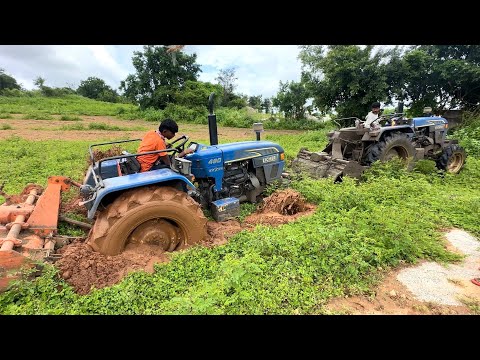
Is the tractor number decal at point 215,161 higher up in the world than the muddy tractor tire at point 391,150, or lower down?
higher up

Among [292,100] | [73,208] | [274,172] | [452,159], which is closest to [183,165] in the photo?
[274,172]

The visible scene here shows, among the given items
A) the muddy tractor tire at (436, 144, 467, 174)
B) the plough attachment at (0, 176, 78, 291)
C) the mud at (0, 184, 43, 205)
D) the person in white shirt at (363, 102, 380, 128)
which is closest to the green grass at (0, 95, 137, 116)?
the mud at (0, 184, 43, 205)

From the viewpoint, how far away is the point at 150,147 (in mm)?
3771

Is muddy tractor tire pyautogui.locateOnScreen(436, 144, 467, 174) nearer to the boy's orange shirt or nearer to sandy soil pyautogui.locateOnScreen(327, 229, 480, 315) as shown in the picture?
sandy soil pyautogui.locateOnScreen(327, 229, 480, 315)

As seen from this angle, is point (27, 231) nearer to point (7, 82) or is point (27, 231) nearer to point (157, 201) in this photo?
point (157, 201)

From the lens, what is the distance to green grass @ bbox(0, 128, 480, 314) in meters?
2.48

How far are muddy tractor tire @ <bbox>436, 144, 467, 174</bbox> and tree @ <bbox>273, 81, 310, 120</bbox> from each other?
42.9 ft

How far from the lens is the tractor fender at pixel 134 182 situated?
3.08 metres

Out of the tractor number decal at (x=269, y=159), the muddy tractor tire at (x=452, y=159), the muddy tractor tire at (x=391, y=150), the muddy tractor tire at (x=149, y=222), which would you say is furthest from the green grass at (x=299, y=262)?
the muddy tractor tire at (x=452, y=159)

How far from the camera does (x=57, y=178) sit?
3814 millimetres

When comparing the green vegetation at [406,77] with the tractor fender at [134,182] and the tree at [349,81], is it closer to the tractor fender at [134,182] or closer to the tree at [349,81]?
the tree at [349,81]

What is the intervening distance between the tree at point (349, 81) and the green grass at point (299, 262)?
34.6 ft

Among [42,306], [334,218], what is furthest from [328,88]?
[42,306]
